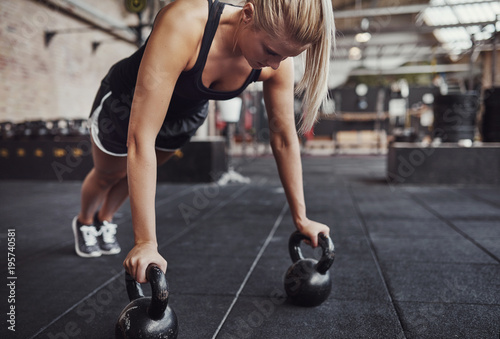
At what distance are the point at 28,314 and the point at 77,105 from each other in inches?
269

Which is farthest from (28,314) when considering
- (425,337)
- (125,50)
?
(125,50)

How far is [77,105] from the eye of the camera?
730cm

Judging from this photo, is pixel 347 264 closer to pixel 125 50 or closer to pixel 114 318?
pixel 114 318

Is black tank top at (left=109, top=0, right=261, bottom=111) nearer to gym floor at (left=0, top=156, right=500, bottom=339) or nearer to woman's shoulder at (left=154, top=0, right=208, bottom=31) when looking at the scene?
woman's shoulder at (left=154, top=0, right=208, bottom=31)

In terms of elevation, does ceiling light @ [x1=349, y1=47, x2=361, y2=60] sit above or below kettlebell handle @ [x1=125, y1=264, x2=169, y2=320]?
above

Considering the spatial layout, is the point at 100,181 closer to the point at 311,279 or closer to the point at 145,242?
the point at 145,242

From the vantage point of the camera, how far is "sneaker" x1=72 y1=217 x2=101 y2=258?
5.71 feet

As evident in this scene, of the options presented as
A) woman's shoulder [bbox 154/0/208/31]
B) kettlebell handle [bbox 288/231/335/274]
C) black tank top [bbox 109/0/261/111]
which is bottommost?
kettlebell handle [bbox 288/231/335/274]

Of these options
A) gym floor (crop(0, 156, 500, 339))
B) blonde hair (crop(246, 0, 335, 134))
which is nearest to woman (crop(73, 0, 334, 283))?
blonde hair (crop(246, 0, 335, 134))

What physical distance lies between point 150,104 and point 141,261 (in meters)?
0.36

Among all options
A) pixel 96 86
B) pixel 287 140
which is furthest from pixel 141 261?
pixel 96 86

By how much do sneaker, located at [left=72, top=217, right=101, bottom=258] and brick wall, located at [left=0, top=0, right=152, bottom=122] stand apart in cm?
499

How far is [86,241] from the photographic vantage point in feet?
5.71

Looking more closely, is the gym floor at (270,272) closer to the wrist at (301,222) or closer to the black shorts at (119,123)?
the wrist at (301,222)
